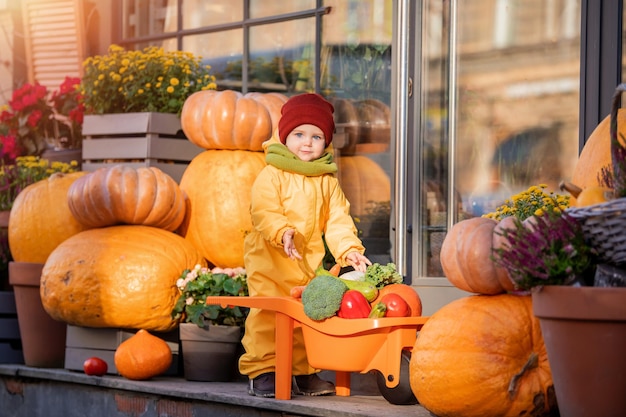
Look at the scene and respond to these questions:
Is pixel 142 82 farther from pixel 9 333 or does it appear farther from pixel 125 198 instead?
pixel 9 333

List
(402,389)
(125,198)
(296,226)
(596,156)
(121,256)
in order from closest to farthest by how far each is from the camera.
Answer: (596,156)
(402,389)
(296,226)
(121,256)
(125,198)

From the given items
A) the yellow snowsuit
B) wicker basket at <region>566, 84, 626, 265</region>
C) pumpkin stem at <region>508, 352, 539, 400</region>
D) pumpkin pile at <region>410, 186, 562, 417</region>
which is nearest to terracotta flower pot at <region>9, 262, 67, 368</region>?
the yellow snowsuit

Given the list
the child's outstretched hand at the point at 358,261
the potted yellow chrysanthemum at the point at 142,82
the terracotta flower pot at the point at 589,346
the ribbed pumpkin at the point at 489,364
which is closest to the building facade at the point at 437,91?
the potted yellow chrysanthemum at the point at 142,82

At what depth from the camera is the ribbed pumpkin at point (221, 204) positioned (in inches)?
260

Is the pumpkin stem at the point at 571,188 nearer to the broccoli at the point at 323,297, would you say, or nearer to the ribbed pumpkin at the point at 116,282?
the broccoli at the point at 323,297

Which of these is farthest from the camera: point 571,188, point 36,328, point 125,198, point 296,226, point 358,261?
point 36,328

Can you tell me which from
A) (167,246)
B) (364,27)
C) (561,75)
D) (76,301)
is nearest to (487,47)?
(561,75)

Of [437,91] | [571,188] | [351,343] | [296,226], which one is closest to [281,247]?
[296,226]

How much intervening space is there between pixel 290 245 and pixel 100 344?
1822 mm

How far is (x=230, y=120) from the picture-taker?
6633 millimetres

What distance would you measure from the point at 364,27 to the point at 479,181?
1.47 m

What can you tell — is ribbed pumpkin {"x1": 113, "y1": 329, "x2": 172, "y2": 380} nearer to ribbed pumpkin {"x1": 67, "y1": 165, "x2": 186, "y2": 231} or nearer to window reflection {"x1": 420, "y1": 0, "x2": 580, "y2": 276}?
ribbed pumpkin {"x1": 67, "y1": 165, "x2": 186, "y2": 231}

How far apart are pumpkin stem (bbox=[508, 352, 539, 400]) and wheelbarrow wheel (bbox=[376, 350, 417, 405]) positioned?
0.82m

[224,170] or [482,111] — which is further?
[224,170]
